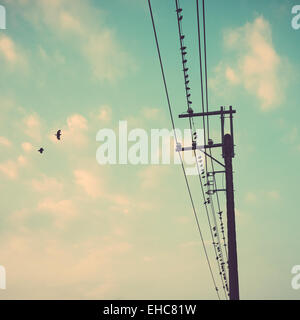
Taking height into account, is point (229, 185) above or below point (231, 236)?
above

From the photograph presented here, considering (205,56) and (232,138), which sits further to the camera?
(232,138)

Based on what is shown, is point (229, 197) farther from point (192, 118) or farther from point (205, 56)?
point (205, 56)

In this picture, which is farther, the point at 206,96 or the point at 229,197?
the point at 229,197

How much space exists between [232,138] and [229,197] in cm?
245
